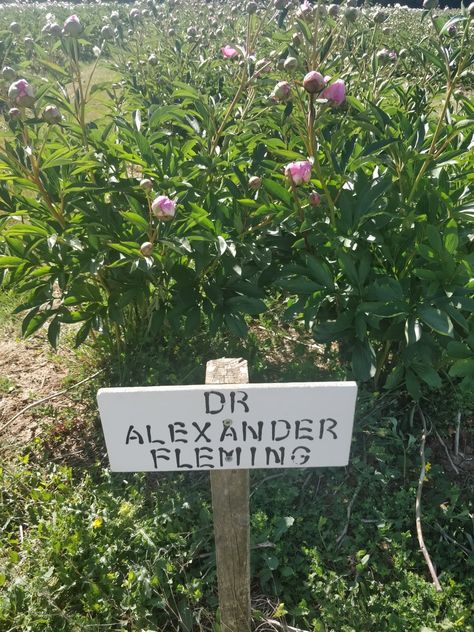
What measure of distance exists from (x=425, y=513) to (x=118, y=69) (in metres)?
2.67

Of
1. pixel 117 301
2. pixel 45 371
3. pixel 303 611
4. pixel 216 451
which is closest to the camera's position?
pixel 216 451

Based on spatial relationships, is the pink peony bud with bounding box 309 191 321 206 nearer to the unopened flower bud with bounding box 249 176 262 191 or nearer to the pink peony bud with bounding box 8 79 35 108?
the unopened flower bud with bounding box 249 176 262 191

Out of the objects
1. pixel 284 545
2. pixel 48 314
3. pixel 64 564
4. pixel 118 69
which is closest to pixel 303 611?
pixel 284 545

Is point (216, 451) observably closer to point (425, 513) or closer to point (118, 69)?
point (425, 513)

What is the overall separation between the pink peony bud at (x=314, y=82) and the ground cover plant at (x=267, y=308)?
12 mm

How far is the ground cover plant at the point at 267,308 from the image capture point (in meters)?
1.44

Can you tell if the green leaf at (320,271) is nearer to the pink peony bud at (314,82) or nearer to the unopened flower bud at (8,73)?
the pink peony bud at (314,82)

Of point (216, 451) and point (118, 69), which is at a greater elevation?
point (118, 69)

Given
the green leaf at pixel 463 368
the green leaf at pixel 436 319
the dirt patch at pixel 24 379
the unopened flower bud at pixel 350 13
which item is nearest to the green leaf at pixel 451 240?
the green leaf at pixel 436 319

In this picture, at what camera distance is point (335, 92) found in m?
1.45

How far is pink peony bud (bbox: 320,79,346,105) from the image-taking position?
144 centimetres

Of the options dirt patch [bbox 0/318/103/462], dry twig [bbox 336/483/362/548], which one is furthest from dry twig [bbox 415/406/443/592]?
dirt patch [bbox 0/318/103/462]

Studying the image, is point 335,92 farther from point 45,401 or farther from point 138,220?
point 45,401

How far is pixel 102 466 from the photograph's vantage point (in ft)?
5.98
